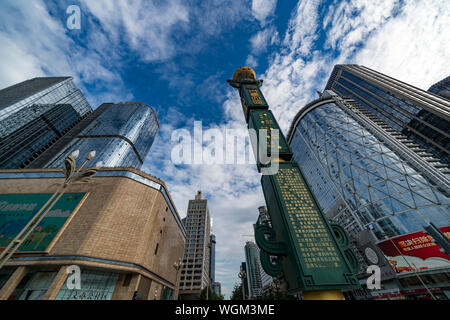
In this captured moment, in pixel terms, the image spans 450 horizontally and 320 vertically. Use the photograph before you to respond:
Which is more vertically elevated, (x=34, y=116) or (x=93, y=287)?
(x=34, y=116)

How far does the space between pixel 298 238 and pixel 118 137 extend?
2278 inches

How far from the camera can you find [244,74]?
23156mm

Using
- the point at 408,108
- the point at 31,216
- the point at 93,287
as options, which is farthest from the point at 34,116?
the point at 408,108

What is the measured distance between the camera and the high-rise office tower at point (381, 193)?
63.6 ft

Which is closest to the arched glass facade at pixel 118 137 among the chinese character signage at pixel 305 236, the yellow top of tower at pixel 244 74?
the yellow top of tower at pixel 244 74

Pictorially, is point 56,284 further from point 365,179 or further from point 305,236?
point 365,179

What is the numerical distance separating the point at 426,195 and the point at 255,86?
2612 cm

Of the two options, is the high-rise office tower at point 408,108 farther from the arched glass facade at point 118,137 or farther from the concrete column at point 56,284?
the arched glass facade at point 118,137

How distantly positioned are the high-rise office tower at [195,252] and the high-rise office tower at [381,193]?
33.0m

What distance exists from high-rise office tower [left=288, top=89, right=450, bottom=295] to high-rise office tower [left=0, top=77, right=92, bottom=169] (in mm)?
77712

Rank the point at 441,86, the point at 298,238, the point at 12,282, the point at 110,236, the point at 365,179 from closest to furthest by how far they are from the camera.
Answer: the point at 298,238 < the point at 12,282 < the point at 110,236 < the point at 365,179 < the point at 441,86

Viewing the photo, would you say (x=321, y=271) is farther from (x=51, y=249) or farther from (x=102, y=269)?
(x=51, y=249)

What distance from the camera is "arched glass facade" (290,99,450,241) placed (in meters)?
21.0
